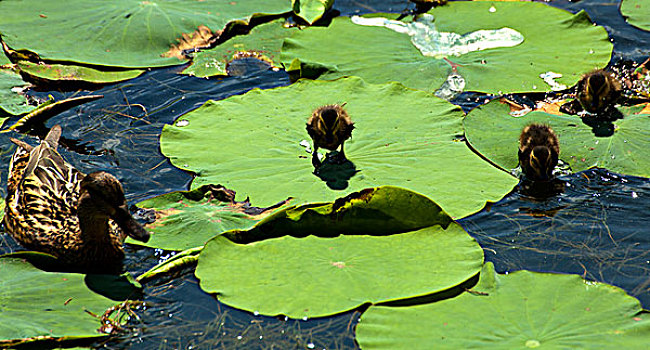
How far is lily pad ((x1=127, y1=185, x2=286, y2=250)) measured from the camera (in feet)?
19.8

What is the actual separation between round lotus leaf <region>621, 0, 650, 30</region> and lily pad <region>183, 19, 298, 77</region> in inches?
181

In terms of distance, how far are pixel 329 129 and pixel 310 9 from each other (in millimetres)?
3615

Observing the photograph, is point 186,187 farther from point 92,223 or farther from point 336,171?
point 336,171

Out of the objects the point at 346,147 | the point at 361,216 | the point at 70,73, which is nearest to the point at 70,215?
the point at 361,216

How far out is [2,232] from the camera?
6.58m

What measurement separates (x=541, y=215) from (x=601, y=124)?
159 cm

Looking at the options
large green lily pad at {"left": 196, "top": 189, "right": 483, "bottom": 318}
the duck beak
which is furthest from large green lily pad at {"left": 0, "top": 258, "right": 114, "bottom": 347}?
large green lily pad at {"left": 196, "top": 189, "right": 483, "bottom": 318}

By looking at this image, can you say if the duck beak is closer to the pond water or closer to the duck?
the duck

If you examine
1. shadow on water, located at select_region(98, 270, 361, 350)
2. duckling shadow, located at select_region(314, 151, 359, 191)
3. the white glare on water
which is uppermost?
the white glare on water

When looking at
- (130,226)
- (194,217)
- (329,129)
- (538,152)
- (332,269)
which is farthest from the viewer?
(329,129)

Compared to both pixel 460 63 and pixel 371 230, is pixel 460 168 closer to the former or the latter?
pixel 371 230

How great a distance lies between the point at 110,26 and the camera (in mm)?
9383

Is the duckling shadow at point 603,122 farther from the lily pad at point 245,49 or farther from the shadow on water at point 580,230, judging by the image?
the lily pad at point 245,49

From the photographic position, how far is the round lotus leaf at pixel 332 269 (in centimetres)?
524
